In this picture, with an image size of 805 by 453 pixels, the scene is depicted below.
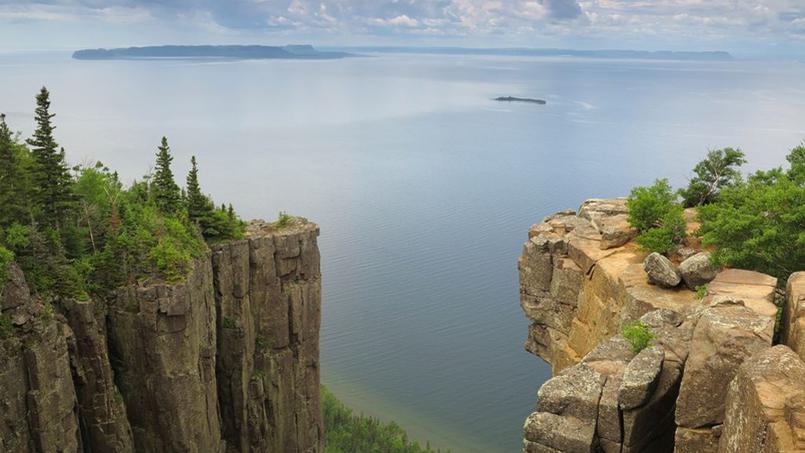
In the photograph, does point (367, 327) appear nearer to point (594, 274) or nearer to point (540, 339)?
point (540, 339)

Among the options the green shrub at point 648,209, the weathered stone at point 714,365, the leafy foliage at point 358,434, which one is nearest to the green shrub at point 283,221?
the leafy foliage at point 358,434

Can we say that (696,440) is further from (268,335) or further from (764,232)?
(268,335)

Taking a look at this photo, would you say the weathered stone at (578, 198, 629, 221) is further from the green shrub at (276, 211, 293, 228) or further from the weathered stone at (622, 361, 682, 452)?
the green shrub at (276, 211, 293, 228)

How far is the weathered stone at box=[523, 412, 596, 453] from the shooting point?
16656 millimetres

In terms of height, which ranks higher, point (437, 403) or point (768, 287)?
point (768, 287)

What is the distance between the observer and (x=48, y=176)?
119 ft

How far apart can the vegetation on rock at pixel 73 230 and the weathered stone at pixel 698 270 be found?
934 inches

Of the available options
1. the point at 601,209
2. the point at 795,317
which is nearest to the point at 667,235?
the point at 601,209

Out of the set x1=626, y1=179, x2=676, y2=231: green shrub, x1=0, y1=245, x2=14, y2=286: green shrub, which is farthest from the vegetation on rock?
x1=626, y1=179, x2=676, y2=231: green shrub

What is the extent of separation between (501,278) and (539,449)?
76.0 metres

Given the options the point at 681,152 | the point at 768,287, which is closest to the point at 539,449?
the point at 768,287

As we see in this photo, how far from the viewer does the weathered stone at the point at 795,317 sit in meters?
16.0

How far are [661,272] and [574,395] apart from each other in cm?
1017

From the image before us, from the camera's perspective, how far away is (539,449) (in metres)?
17.1
